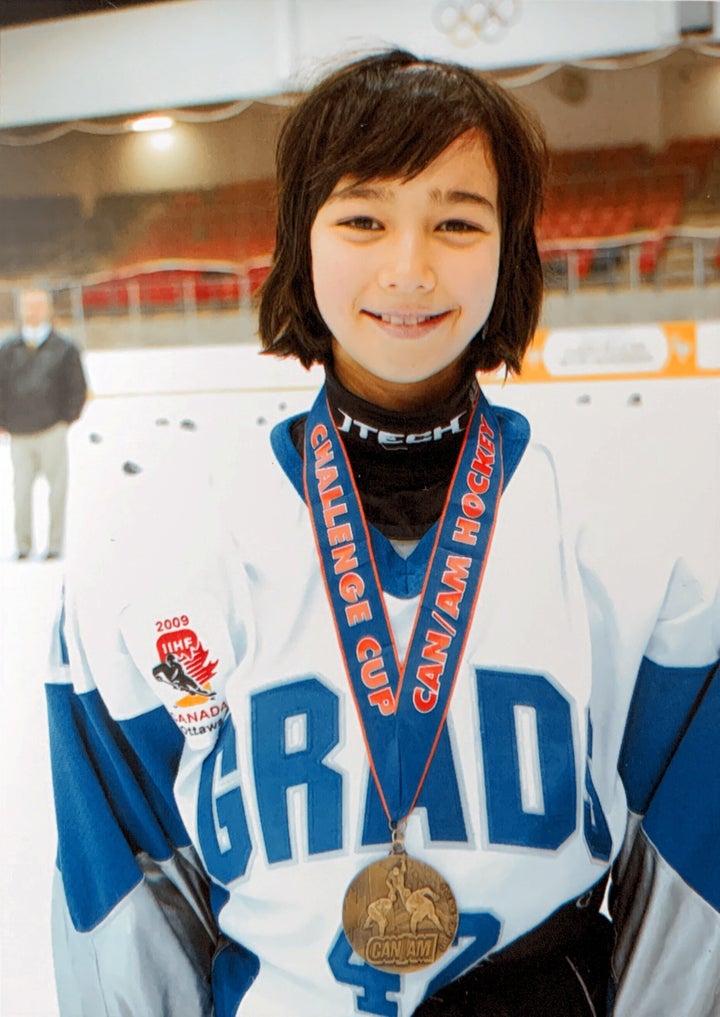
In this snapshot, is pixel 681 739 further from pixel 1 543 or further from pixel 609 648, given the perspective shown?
pixel 1 543

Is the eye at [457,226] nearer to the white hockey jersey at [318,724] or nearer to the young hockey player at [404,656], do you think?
the young hockey player at [404,656]

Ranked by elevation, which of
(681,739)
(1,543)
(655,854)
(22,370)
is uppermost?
(22,370)

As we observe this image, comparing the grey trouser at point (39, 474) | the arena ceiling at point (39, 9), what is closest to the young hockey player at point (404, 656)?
the grey trouser at point (39, 474)

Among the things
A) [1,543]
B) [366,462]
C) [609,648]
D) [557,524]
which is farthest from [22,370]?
[609,648]

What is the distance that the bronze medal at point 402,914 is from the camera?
131 cm

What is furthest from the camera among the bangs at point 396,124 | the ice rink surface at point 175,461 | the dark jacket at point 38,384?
the dark jacket at point 38,384

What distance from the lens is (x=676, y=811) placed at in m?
1.35

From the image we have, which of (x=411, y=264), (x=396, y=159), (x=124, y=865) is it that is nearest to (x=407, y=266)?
(x=411, y=264)

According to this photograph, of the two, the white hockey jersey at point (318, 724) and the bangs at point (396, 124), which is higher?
the bangs at point (396, 124)

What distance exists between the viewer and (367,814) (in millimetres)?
1323

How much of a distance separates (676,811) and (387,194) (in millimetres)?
953

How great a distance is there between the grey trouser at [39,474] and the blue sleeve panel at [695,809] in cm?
97

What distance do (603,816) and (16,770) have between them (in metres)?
0.91

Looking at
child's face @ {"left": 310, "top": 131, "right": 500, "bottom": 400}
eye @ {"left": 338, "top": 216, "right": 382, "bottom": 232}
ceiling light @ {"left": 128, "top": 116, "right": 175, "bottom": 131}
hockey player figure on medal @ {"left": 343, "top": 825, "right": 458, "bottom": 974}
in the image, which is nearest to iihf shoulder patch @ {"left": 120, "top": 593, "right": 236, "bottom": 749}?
hockey player figure on medal @ {"left": 343, "top": 825, "right": 458, "bottom": 974}
